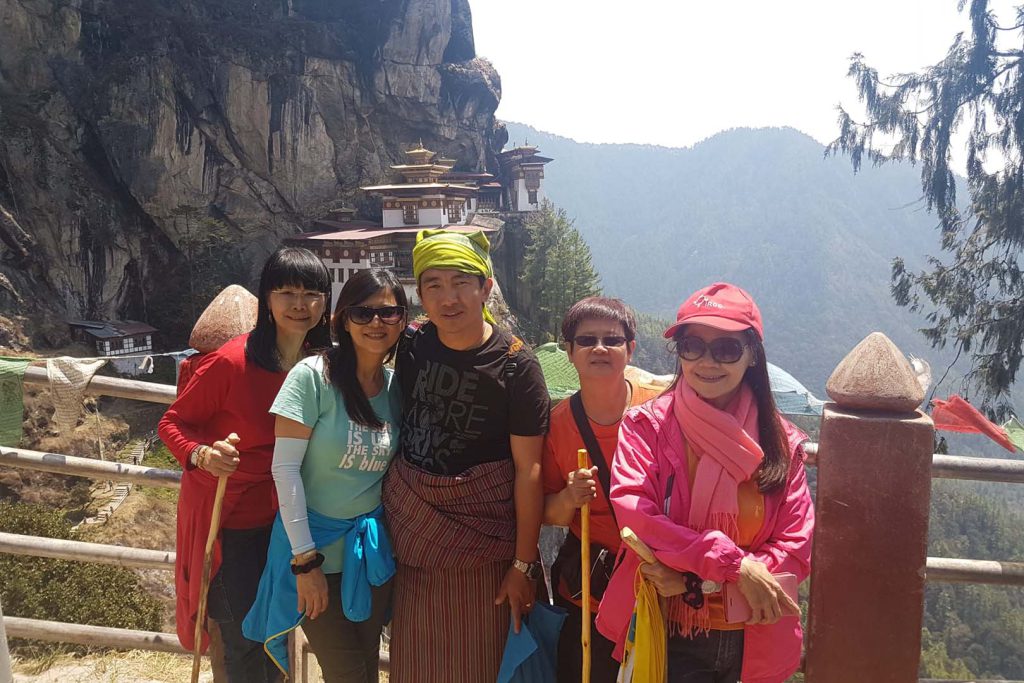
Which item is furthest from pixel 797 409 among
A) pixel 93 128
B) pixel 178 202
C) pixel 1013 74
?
pixel 93 128

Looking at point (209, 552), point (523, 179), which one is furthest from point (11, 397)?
point (523, 179)

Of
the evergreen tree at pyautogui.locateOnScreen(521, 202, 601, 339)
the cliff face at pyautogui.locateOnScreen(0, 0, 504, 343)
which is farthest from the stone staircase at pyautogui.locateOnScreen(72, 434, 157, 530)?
the evergreen tree at pyautogui.locateOnScreen(521, 202, 601, 339)

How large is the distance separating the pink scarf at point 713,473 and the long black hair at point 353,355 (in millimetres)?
930

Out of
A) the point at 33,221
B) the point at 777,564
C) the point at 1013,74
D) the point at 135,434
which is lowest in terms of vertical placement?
the point at 135,434

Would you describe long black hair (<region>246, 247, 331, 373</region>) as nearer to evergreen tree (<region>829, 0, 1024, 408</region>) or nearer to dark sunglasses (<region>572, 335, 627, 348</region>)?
dark sunglasses (<region>572, 335, 627, 348</region>)

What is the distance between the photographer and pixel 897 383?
206 centimetres

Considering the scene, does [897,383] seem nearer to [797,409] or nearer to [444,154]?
[797,409]

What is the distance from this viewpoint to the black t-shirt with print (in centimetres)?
203

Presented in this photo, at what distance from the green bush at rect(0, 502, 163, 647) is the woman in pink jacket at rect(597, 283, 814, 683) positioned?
874cm

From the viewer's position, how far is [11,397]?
2.95 m

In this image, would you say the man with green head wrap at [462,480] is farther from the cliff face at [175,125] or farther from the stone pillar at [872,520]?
the cliff face at [175,125]

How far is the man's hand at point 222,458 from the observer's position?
2.11m

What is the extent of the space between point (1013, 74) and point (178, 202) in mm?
24958

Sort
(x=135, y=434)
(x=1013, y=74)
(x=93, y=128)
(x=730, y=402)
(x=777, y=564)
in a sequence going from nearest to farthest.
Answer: (x=777, y=564), (x=730, y=402), (x=1013, y=74), (x=135, y=434), (x=93, y=128)
